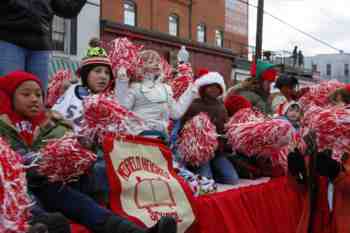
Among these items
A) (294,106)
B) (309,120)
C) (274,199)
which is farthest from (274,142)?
(294,106)

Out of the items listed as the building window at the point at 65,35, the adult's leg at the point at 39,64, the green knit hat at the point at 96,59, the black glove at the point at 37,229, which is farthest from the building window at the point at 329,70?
the black glove at the point at 37,229

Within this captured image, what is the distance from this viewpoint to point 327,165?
11.8 feet

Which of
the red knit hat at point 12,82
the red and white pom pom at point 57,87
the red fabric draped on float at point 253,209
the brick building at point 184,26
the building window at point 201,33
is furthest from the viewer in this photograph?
the building window at point 201,33

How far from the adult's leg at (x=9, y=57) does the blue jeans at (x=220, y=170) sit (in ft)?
6.34

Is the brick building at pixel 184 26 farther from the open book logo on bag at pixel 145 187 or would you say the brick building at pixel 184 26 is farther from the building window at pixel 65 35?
the open book logo on bag at pixel 145 187

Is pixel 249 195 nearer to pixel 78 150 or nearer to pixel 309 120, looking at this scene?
pixel 309 120

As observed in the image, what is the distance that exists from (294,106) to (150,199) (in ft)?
10.2

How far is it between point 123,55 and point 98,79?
0.30 metres

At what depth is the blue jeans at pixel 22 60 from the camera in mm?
3547

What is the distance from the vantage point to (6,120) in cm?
302

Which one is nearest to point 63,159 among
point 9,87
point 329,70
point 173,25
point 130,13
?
point 9,87

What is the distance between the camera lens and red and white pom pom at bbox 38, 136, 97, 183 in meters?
2.85

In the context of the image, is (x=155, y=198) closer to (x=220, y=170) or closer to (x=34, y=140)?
(x=34, y=140)

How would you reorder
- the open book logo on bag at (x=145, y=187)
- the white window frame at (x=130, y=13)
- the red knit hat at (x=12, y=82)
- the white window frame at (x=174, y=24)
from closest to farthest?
1. the red knit hat at (x=12, y=82)
2. the open book logo on bag at (x=145, y=187)
3. the white window frame at (x=130, y=13)
4. the white window frame at (x=174, y=24)
